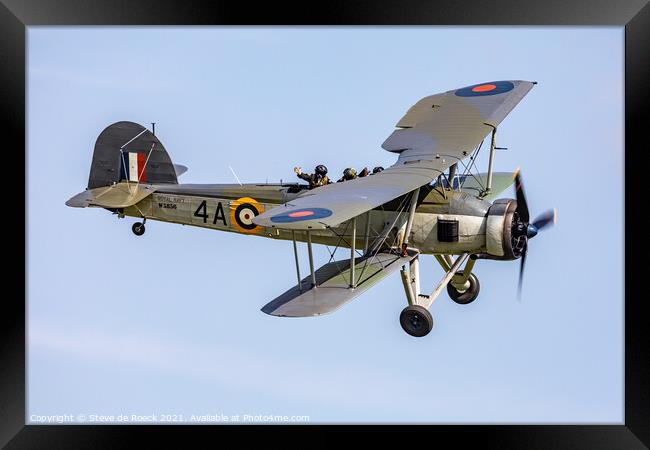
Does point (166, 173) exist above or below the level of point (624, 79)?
below

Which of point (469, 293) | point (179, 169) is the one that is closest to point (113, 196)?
point (179, 169)

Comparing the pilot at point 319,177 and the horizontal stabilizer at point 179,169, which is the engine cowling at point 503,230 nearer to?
the pilot at point 319,177

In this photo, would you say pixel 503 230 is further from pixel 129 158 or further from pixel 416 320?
pixel 129 158

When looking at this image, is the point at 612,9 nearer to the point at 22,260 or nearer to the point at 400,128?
the point at 400,128

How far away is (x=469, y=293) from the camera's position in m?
15.1

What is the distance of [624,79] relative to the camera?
525 inches

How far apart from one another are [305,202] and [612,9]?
4.36m

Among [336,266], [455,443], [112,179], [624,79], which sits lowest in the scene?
[455,443]

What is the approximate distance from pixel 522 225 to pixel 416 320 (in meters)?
1.75

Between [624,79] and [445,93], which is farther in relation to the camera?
[445,93]

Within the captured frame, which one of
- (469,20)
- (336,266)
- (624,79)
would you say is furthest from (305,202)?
(624,79)

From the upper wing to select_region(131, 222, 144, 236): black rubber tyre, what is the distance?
3631mm

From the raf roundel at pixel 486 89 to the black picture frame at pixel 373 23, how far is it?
2.29m

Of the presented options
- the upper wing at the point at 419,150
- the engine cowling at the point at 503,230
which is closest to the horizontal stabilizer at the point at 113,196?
the upper wing at the point at 419,150
